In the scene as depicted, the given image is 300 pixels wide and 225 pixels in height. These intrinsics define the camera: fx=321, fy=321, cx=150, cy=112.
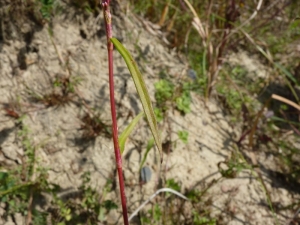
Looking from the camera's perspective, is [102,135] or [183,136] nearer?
[102,135]

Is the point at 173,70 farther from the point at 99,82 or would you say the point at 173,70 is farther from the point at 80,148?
the point at 80,148

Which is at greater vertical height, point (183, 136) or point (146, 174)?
point (183, 136)

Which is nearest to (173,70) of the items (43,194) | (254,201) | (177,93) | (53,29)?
(177,93)

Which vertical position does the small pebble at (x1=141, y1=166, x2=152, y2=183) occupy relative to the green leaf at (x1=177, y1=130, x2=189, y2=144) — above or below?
below

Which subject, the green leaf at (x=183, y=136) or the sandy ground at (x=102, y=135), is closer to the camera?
the sandy ground at (x=102, y=135)

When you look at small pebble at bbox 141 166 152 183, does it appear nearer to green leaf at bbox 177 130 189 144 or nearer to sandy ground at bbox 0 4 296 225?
sandy ground at bbox 0 4 296 225

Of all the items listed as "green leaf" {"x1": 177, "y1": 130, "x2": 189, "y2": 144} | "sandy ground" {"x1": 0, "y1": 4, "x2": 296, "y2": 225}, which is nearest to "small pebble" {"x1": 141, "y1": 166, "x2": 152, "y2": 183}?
"sandy ground" {"x1": 0, "y1": 4, "x2": 296, "y2": 225}

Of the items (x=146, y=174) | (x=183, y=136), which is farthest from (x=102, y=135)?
(x=183, y=136)

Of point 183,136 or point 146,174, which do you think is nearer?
point 146,174

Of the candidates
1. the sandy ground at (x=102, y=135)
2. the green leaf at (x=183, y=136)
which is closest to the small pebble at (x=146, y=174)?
the sandy ground at (x=102, y=135)

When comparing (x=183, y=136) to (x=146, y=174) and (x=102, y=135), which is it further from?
(x=102, y=135)

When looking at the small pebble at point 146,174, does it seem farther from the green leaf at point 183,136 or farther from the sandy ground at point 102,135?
the green leaf at point 183,136
